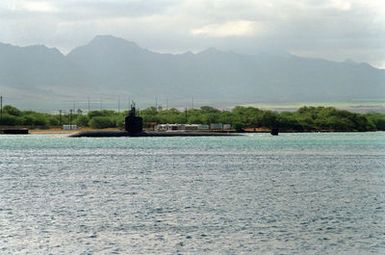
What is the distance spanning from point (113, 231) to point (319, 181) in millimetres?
41397

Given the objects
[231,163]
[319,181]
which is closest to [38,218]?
[319,181]

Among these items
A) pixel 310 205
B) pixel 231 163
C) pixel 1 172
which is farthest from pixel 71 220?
pixel 231 163

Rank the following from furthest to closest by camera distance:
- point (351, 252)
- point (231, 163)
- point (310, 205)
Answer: point (231, 163), point (310, 205), point (351, 252)

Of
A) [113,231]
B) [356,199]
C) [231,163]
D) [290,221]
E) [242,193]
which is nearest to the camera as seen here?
[113,231]

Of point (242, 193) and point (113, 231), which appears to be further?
point (242, 193)

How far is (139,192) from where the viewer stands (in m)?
74.2

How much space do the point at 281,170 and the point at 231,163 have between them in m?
15.9

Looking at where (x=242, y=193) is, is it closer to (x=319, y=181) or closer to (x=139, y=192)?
(x=139, y=192)

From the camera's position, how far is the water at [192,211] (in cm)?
4547

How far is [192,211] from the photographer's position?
59.0 meters

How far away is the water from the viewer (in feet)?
149

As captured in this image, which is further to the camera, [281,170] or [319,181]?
[281,170]

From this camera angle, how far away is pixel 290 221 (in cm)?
5391

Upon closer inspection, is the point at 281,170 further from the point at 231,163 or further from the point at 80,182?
the point at 80,182
